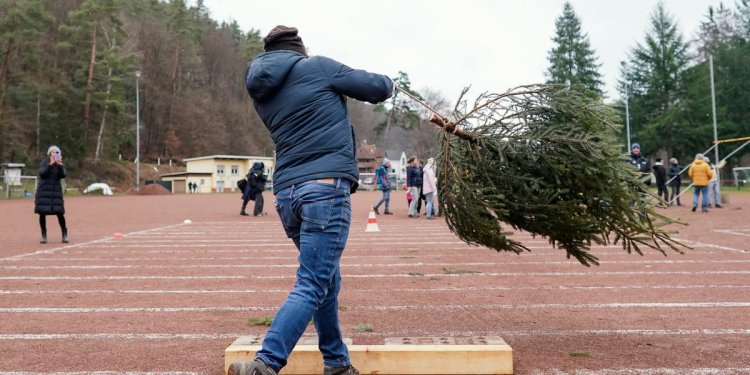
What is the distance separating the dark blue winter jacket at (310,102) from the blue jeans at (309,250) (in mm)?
100

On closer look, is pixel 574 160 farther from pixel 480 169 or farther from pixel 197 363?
pixel 197 363

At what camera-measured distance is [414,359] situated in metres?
4.12

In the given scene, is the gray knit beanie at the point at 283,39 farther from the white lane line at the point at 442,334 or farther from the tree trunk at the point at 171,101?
the tree trunk at the point at 171,101

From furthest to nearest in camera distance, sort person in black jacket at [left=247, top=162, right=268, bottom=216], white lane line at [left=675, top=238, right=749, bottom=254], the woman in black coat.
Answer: person in black jacket at [left=247, top=162, right=268, bottom=216] < the woman in black coat < white lane line at [left=675, top=238, right=749, bottom=254]

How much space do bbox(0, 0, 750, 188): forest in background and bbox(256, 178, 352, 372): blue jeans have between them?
42.5 meters

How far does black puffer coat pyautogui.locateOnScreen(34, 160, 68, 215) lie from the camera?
42.3 feet

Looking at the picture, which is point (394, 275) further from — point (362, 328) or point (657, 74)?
point (657, 74)

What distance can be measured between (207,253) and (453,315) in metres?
6.82

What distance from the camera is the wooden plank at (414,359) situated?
4090mm

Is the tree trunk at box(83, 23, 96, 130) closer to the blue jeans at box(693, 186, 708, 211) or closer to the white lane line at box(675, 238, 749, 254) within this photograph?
the blue jeans at box(693, 186, 708, 211)

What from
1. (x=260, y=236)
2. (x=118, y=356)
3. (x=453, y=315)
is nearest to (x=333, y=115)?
(x=118, y=356)

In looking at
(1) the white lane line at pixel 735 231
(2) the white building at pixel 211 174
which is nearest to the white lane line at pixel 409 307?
(1) the white lane line at pixel 735 231

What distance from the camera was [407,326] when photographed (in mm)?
5562

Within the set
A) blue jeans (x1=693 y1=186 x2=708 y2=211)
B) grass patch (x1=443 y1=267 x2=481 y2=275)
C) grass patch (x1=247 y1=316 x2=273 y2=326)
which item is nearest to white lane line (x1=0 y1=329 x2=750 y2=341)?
grass patch (x1=247 y1=316 x2=273 y2=326)
